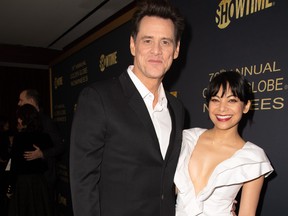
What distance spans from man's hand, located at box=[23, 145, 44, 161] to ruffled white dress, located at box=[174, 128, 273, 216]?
6.83ft

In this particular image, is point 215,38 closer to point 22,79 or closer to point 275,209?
point 275,209

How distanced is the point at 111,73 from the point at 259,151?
2703 mm

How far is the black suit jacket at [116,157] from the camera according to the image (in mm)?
1336

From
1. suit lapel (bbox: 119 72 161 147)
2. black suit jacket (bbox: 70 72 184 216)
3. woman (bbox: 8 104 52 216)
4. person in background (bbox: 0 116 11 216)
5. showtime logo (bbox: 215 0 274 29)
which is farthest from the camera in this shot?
person in background (bbox: 0 116 11 216)

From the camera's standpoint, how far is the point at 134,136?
4.62 feet

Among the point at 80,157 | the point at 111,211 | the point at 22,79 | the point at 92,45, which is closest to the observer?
the point at 80,157

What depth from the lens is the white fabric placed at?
5.11 feet

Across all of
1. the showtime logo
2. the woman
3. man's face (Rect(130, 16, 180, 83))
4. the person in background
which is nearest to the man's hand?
the woman

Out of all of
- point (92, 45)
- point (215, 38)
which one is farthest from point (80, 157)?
point (92, 45)

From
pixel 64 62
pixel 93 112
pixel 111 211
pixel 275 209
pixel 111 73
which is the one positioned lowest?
pixel 275 209

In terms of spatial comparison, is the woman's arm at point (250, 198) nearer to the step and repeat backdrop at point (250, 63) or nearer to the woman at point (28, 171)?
the step and repeat backdrop at point (250, 63)

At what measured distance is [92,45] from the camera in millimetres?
4453

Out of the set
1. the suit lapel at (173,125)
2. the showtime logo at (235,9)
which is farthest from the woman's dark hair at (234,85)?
the showtime logo at (235,9)

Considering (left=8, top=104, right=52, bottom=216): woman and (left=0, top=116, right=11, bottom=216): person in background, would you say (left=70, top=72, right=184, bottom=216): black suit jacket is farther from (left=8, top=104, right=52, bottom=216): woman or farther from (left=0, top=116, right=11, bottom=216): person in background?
(left=0, top=116, right=11, bottom=216): person in background
